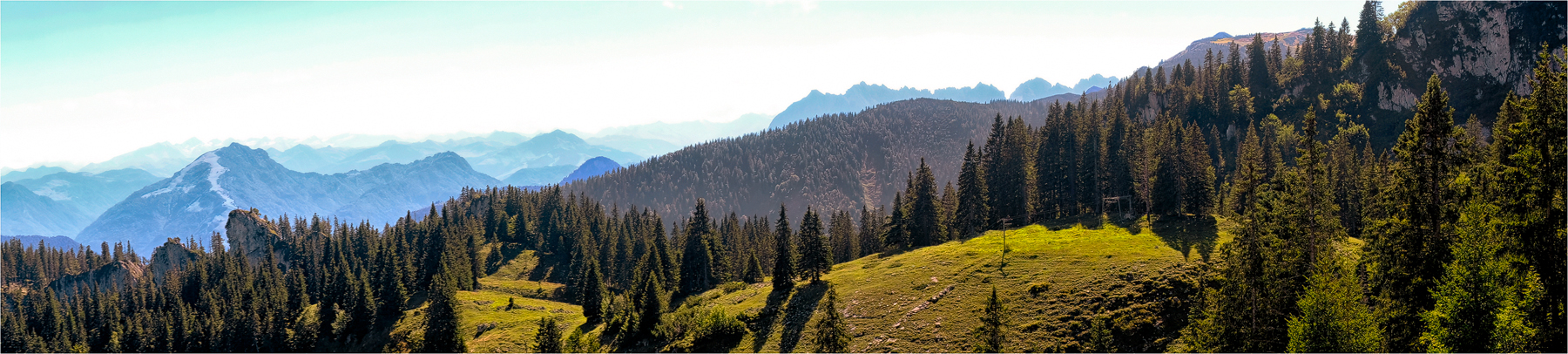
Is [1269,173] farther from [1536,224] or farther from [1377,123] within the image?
[1536,224]

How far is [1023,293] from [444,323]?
312ft

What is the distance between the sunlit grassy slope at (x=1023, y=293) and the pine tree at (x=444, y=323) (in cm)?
4967

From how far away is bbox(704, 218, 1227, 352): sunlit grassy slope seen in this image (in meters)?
66.5

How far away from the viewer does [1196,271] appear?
71062mm

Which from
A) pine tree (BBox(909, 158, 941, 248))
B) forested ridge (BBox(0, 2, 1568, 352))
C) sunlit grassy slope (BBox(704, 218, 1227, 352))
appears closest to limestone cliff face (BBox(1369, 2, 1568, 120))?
forested ridge (BBox(0, 2, 1568, 352))

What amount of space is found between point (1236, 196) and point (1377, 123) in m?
110

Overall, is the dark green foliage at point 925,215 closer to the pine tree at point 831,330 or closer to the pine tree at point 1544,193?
the pine tree at point 831,330

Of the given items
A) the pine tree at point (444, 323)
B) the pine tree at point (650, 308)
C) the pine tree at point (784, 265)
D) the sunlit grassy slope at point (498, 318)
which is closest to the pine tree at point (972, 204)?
the pine tree at point (784, 265)

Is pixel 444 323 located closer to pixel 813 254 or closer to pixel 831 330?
pixel 813 254

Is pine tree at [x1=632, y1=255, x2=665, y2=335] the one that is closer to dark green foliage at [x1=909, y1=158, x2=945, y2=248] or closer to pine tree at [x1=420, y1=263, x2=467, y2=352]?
pine tree at [x1=420, y1=263, x2=467, y2=352]

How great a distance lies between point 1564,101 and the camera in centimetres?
3077

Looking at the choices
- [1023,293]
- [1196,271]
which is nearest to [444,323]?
[1023,293]

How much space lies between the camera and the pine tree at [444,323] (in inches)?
4609

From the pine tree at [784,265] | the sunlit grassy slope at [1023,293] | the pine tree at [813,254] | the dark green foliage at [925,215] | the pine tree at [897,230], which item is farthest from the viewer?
the pine tree at [897,230]
